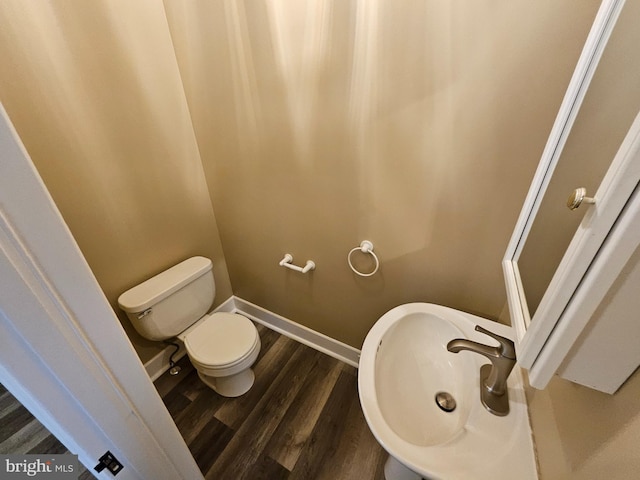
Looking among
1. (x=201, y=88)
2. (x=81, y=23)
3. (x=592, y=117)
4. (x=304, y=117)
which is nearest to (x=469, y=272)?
(x=592, y=117)

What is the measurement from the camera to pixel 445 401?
0.84m

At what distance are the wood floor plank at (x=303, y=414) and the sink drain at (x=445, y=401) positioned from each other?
0.82 meters

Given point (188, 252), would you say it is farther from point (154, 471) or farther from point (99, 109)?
point (154, 471)

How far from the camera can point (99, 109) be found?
111cm

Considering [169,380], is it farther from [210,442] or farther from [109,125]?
[109,125]

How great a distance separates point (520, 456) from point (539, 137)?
2.81 ft

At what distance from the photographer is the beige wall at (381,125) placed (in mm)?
736

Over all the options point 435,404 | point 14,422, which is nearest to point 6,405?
point 14,422

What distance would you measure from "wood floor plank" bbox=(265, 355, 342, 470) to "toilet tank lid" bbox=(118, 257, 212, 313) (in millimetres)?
943

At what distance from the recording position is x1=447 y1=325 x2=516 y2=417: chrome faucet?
701mm

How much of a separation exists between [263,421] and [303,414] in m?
0.22

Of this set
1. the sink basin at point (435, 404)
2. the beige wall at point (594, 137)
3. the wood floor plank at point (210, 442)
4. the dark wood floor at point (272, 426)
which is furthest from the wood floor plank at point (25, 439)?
the beige wall at point (594, 137)

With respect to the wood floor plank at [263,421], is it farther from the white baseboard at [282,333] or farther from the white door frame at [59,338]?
the white door frame at [59,338]

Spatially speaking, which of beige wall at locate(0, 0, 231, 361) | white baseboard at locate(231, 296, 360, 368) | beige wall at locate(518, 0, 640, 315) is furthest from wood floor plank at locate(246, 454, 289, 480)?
beige wall at locate(518, 0, 640, 315)
